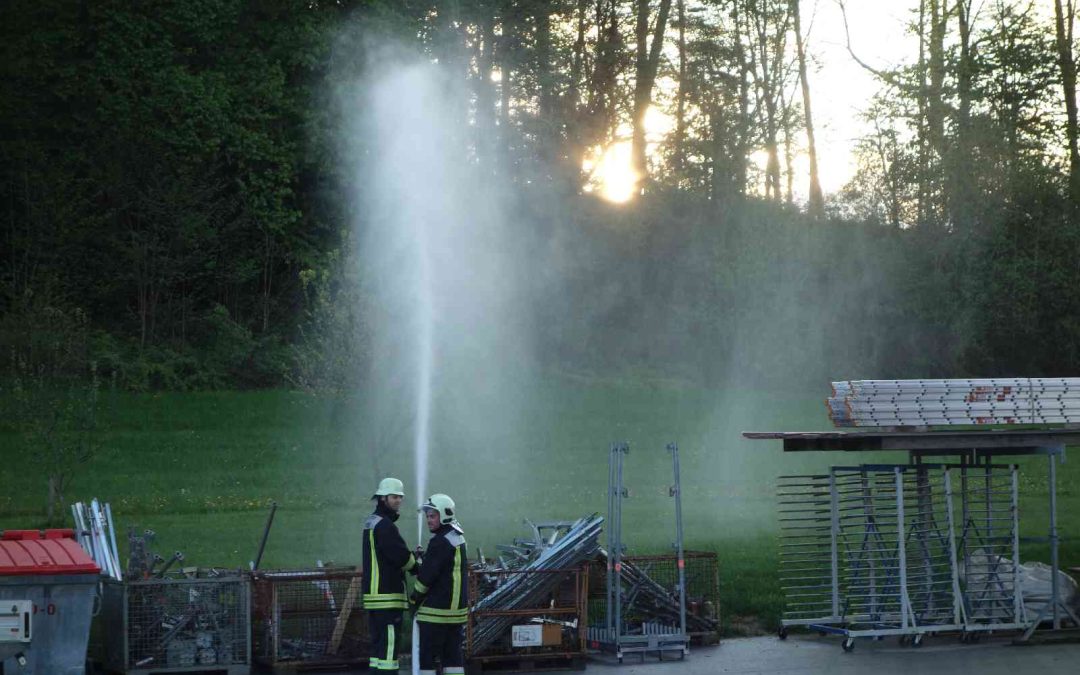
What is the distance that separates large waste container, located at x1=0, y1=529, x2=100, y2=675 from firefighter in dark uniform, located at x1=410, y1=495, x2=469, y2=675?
2752mm

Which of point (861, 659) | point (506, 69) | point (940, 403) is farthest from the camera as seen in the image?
point (506, 69)

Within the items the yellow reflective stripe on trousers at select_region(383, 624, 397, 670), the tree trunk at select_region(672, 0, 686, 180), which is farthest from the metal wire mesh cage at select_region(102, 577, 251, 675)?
the tree trunk at select_region(672, 0, 686, 180)

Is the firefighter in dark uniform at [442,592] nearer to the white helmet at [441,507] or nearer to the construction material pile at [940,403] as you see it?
the white helmet at [441,507]

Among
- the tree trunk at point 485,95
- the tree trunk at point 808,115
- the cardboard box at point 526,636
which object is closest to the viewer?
the cardboard box at point 526,636

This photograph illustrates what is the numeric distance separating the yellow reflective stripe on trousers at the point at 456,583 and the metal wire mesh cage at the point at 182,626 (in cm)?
245

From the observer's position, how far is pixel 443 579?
10094 mm

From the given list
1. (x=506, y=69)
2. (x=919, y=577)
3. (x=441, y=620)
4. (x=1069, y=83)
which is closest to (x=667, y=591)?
(x=919, y=577)

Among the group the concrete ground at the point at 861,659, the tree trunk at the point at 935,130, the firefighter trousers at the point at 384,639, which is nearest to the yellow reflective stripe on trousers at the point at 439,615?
the firefighter trousers at the point at 384,639

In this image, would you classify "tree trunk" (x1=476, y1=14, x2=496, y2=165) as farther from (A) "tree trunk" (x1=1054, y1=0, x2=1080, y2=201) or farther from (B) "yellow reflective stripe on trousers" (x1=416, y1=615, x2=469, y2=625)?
(B) "yellow reflective stripe on trousers" (x1=416, y1=615, x2=469, y2=625)

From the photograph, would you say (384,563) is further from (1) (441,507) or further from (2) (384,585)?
(1) (441,507)

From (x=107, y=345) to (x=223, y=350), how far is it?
342cm

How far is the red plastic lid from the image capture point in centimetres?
1041

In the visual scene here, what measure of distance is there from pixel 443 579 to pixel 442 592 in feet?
0.33

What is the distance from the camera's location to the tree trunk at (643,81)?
4850 cm
